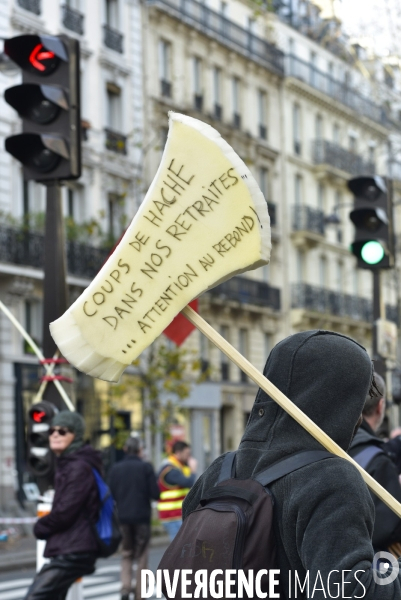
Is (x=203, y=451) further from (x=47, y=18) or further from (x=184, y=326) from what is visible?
(x=184, y=326)

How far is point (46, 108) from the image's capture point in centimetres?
815

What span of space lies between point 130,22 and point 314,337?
37.1m

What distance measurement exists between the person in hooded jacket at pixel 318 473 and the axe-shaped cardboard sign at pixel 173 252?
26cm

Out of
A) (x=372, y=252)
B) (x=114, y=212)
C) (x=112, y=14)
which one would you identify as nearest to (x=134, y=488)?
(x=372, y=252)

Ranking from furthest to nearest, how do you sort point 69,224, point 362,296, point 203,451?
point 362,296 < point 203,451 < point 69,224

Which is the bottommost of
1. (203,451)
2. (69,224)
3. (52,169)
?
(203,451)

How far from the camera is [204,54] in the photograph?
145 feet

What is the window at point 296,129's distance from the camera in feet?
167

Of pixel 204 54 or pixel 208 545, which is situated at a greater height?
pixel 204 54

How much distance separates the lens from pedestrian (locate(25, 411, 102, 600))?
767cm

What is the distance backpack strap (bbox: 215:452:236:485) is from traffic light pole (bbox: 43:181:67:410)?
551 centimetres

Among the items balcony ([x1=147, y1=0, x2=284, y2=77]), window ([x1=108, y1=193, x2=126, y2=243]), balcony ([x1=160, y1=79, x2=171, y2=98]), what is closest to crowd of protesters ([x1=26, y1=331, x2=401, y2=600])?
window ([x1=108, y1=193, x2=126, y2=243])

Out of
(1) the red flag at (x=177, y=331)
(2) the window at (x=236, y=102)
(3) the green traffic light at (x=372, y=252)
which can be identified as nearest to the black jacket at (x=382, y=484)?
(1) the red flag at (x=177, y=331)

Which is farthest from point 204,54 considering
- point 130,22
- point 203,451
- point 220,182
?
point 220,182
